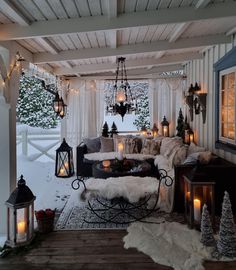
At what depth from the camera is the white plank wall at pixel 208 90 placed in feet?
15.1

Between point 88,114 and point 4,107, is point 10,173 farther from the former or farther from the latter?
point 88,114

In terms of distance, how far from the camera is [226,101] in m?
4.48

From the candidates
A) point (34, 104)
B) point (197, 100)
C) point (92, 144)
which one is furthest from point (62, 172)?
point (34, 104)

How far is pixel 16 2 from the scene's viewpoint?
2389 millimetres

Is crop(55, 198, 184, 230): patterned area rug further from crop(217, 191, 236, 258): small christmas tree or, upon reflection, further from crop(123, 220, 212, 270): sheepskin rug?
crop(217, 191, 236, 258): small christmas tree

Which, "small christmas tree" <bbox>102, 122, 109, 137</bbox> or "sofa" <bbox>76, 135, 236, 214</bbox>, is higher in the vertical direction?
"small christmas tree" <bbox>102, 122, 109, 137</bbox>

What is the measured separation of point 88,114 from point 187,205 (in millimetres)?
4305

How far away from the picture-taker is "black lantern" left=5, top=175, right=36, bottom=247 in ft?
9.83

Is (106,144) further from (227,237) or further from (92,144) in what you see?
(227,237)

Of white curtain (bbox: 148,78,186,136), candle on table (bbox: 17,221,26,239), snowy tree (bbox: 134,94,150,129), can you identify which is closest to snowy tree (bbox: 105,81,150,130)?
snowy tree (bbox: 134,94,150,129)

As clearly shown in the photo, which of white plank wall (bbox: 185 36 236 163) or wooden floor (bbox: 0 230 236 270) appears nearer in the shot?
wooden floor (bbox: 0 230 236 270)

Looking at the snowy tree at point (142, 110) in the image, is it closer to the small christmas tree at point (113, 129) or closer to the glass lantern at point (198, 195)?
the small christmas tree at point (113, 129)

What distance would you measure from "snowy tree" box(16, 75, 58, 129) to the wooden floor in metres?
8.14

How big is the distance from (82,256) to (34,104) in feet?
28.9
